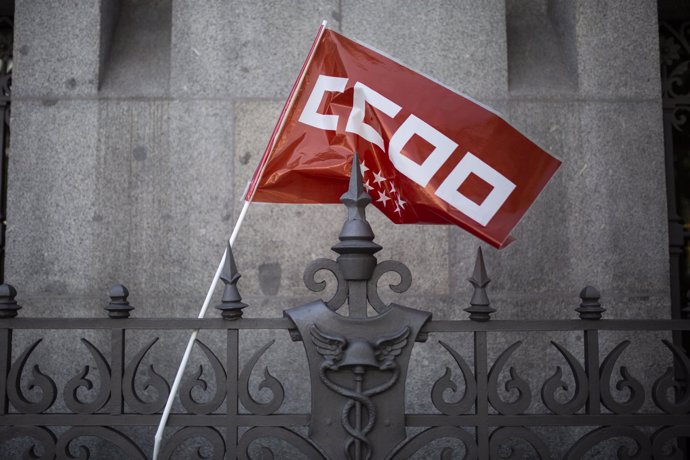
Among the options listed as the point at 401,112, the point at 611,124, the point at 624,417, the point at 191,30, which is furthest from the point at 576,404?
the point at 191,30

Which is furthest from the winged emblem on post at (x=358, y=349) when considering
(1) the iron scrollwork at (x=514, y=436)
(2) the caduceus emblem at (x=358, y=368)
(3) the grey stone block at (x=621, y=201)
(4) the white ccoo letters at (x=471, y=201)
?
(3) the grey stone block at (x=621, y=201)

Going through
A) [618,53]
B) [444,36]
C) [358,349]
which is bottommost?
[358,349]

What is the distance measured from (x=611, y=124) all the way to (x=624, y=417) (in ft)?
9.70

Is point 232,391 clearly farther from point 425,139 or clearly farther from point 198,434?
point 425,139

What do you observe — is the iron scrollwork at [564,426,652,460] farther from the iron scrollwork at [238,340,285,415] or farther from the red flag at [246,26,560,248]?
the iron scrollwork at [238,340,285,415]

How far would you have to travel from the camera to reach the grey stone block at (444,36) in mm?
5086

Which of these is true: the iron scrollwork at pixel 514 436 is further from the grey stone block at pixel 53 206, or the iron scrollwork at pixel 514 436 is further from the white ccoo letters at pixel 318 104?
the grey stone block at pixel 53 206

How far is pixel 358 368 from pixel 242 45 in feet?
11.0

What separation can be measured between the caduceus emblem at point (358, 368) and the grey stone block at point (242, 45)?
282 cm

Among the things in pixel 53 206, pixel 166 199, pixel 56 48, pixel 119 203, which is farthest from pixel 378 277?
pixel 56 48

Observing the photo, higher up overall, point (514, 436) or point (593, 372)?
point (593, 372)

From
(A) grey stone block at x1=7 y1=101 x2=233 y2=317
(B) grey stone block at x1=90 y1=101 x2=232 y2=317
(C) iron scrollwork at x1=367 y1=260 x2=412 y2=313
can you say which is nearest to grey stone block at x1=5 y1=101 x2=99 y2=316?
(A) grey stone block at x1=7 y1=101 x2=233 y2=317

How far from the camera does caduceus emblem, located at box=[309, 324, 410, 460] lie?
2.85m

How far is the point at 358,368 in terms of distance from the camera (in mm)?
2850
